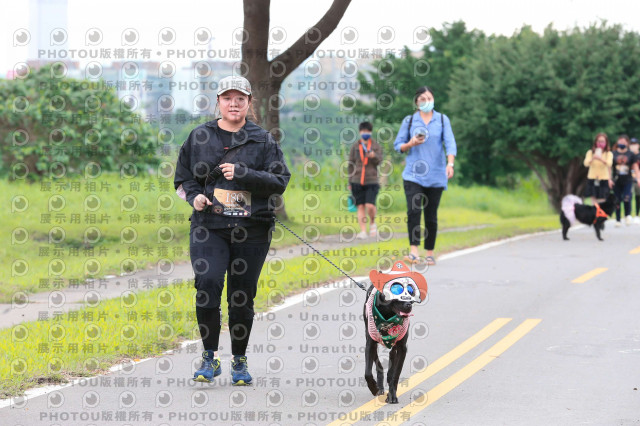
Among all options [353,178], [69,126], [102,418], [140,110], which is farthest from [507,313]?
[140,110]

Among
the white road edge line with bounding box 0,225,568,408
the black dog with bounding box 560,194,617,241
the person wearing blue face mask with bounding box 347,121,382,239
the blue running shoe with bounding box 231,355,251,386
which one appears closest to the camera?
the white road edge line with bounding box 0,225,568,408

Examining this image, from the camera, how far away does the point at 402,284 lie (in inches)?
254

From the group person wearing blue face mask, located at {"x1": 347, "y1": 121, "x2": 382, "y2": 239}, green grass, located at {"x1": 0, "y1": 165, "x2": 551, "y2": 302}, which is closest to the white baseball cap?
green grass, located at {"x1": 0, "y1": 165, "x2": 551, "y2": 302}

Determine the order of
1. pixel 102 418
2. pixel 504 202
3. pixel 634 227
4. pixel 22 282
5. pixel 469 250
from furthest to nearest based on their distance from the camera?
pixel 504 202, pixel 634 227, pixel 469 250, pixel 22 282, pixel 102 418

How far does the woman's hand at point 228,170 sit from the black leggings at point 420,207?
700cm

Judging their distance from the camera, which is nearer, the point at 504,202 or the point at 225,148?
the point at 225,148

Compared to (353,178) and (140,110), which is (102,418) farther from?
(140,110)

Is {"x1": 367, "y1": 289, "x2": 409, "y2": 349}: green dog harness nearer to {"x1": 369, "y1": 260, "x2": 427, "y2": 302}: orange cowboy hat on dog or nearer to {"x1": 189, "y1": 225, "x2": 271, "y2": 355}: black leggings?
{"x1": 369, "y1": 260, "x2": 427, "y2": 302}: orange cowboy hat on dog

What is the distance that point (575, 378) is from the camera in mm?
7684

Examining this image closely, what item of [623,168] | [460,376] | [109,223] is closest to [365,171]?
[109,223]

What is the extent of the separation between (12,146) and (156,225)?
6.10m

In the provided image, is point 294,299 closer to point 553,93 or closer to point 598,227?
point 598,227

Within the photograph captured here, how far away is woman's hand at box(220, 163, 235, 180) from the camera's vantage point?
6.95 m

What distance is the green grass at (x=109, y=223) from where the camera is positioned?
13648 mm
